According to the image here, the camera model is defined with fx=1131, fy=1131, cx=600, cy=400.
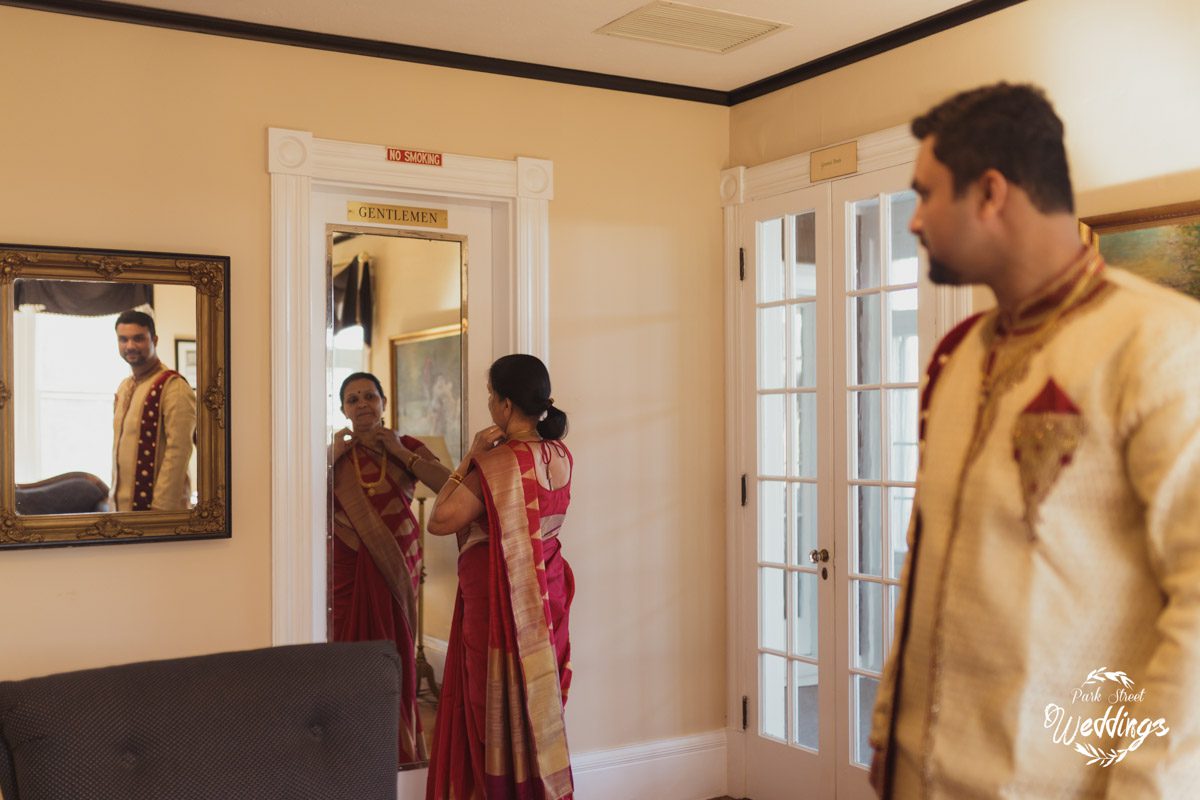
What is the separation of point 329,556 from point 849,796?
2061 mm

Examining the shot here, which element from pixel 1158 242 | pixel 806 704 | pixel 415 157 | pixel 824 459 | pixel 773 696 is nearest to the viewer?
pixel 1158 242

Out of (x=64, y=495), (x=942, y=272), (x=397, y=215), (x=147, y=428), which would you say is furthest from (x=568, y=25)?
(x=942, y=272)

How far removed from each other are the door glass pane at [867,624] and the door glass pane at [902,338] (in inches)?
29.6

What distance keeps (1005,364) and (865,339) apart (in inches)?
105

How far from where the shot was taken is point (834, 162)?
4.16 metres

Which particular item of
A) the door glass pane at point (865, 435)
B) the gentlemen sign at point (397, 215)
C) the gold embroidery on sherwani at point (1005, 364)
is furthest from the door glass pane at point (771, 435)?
the gold embroidery on sherwani at point (1005, 364)

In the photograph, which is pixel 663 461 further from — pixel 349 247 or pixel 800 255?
pixel 349 247

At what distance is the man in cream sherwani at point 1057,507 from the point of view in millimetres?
1298

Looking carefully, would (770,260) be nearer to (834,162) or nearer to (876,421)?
(834,162)

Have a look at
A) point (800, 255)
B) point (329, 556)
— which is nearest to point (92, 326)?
point (329, 556)

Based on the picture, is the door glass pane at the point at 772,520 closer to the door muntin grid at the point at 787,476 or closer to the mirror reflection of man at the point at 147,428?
the door muntin grid at the point at 787,476

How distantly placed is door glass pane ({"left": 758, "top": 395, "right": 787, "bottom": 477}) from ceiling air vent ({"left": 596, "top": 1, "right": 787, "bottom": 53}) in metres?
1.37

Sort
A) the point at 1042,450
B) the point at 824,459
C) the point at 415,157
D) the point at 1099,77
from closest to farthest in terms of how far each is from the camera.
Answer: the point at 1042,450, the point at 1099,77, the point at 415,157, the point at 824,459

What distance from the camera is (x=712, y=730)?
466 cm
